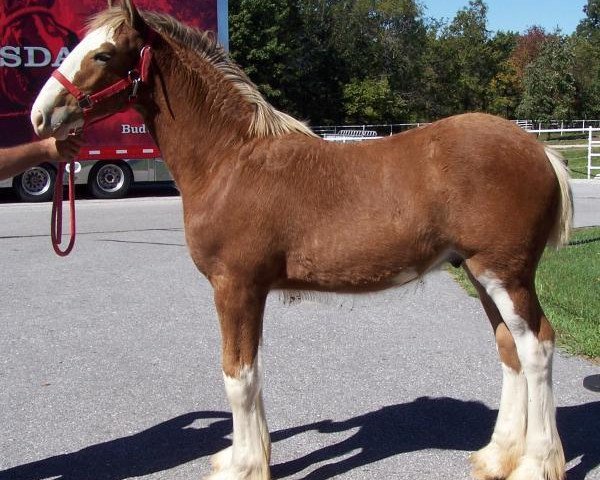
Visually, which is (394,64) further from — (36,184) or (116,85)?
(116,85)

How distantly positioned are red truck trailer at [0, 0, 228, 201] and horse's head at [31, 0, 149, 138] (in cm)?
1164

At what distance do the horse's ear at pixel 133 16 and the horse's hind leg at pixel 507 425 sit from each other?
202cm

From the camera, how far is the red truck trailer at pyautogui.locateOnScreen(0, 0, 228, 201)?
15289 mm

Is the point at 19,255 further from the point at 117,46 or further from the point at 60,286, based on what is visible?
the point at 117,46

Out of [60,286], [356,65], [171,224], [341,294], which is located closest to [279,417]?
[341,294]

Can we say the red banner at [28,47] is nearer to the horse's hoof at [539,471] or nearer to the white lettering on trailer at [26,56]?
the white lettering on trailer at [26,56]

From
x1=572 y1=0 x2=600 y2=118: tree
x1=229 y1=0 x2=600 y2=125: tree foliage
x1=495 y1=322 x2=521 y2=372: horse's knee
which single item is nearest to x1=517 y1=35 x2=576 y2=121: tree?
x1=229 y1=0 x2=600 y2=125: tree foliage

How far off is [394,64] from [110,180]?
135 feet

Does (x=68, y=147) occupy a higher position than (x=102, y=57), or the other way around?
(x=102, y=57)

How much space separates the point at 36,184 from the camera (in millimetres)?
16688

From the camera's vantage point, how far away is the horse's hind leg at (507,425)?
11.3ft

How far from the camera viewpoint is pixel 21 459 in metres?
3.66

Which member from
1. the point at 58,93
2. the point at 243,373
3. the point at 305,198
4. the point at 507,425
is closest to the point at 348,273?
the point at 305,198

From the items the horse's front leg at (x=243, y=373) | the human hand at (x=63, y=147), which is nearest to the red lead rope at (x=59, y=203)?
the human hand at (x=63, y=147)
